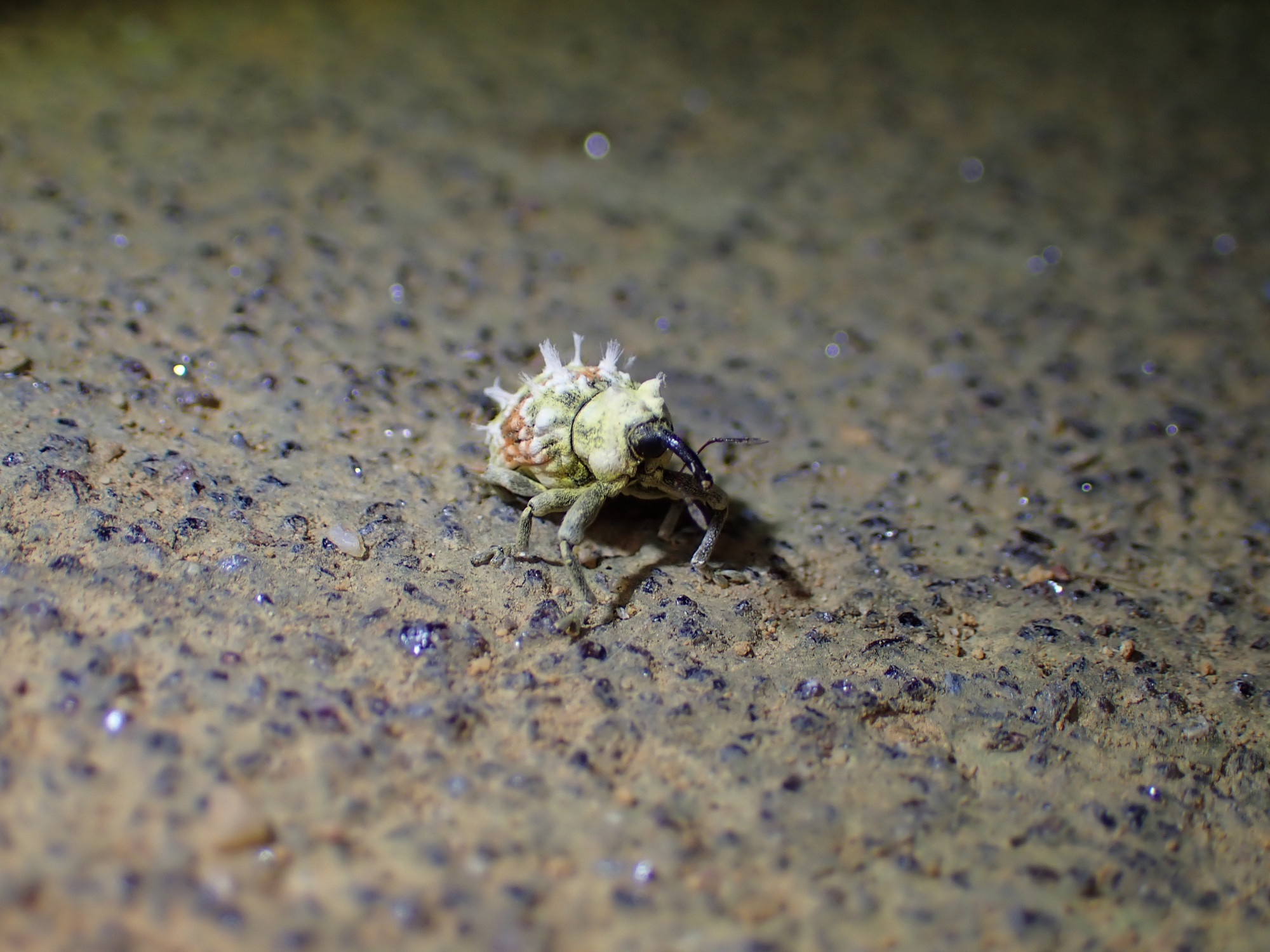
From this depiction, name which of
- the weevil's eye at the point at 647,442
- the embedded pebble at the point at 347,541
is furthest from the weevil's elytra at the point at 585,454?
the embedded pebble at the point at 347,541

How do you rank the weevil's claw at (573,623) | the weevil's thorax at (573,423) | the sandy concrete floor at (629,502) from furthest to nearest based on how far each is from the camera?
the weevil's thorax at (573,423)
the weevil's claw at (573,623)
the sandy concrete floor at (629,502)

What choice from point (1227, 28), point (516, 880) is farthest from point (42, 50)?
point (1227, 28)

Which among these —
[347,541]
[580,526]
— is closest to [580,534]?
[580,526]

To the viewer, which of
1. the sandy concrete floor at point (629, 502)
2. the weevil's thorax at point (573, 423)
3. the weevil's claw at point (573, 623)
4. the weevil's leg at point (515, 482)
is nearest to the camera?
the sandy concrete floor at point (629, 502)

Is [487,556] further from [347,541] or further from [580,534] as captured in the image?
[347,541]

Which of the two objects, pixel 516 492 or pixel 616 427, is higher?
pixel 616 427

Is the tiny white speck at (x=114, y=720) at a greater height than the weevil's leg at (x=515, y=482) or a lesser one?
greater

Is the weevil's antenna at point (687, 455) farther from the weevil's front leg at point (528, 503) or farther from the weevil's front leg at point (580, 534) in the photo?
the weevil's front leg at point (528, 503)
